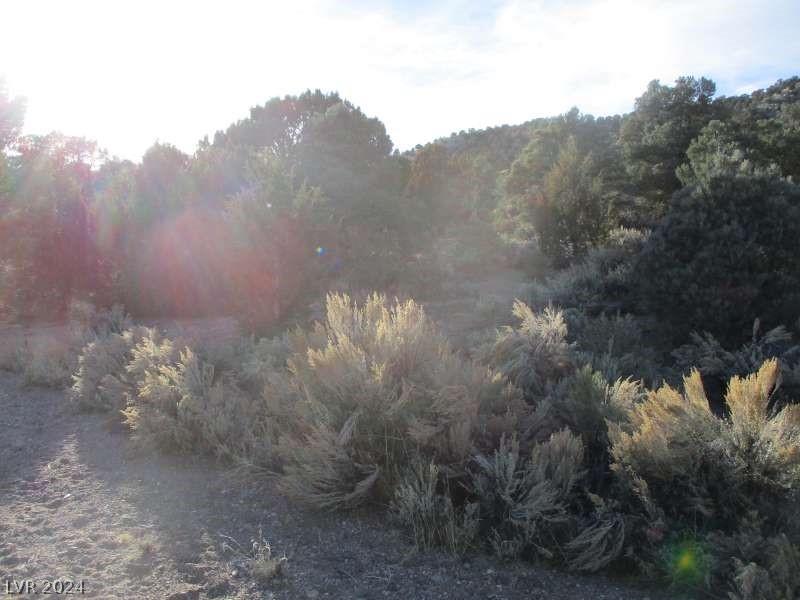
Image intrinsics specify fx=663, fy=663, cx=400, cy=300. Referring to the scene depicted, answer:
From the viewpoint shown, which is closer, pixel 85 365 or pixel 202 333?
pixel 85 365

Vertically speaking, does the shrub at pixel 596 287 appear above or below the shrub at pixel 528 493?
above

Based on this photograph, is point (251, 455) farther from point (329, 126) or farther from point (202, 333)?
point (329, 126)

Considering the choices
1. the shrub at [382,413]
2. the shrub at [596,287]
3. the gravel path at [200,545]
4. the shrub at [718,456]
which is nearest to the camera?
the gravel path at [200,545]

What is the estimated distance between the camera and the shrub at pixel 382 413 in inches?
173

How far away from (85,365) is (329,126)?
10752 millimetres

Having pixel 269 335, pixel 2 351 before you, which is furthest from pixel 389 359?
pixel 2 351

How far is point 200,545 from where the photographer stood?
3.92 metres

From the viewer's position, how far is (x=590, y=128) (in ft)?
121

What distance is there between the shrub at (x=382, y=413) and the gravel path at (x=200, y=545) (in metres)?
0.26

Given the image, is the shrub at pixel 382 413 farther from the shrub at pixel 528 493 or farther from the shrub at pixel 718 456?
the shrub at pixel 718 456

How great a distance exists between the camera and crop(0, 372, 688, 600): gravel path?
343 centimetres

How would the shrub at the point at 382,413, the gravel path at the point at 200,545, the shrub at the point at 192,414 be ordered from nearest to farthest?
1. the gravel path at the point at 200,545
2. the shrub at the point at 382,413
3. the shrub at the point at 192,414

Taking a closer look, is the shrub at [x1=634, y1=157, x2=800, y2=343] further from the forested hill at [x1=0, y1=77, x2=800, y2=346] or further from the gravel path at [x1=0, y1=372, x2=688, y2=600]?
the gravel path at [x1=0, y1=372, x2=688, y2=600]

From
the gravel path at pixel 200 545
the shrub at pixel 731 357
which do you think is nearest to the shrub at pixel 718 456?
the gravel path at pixel 200 545
